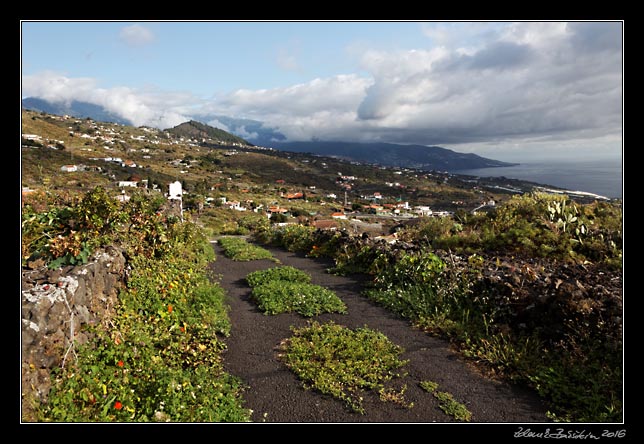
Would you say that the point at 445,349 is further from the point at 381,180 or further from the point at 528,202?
the point at 381,180

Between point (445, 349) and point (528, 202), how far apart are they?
9.87 meters

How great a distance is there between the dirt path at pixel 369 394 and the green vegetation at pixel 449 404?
0.08 metres

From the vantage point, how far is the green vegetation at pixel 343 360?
4676 mm

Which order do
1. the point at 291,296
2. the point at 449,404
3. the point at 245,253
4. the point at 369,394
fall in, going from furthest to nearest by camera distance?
the point at 245,253 < the point at 291,296 < the point at 369,394 < the point at 449,404

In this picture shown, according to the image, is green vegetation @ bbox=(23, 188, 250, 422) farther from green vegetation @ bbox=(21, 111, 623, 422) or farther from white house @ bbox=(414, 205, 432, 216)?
white house @ bbox=(414, 205, 432, 216)

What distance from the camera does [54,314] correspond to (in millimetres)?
3939

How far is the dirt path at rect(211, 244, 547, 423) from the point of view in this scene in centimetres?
421

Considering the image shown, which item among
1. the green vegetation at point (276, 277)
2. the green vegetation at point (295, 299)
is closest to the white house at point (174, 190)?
the green vegetation at point (276, 277)

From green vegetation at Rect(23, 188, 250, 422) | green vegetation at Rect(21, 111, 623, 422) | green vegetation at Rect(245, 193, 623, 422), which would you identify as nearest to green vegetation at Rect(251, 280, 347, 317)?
green vegetation at Rect(21, 111, 623, 422)

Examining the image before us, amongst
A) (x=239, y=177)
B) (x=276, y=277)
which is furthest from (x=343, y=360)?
(x=239, y=177)

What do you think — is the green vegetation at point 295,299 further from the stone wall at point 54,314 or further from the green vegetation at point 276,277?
the stone wall at point 54,314

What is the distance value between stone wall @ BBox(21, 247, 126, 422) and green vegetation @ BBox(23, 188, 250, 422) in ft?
0.39

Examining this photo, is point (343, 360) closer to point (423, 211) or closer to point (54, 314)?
point (54, 314)

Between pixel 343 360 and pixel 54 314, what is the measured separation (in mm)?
3943
